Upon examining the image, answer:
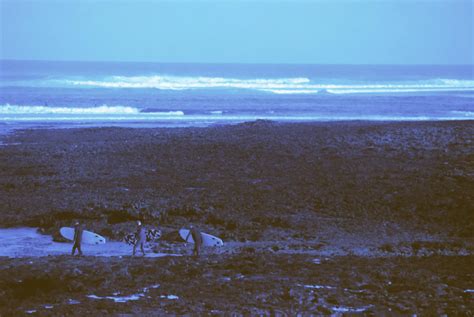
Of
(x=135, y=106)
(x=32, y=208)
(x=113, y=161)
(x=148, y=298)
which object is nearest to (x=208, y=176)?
(x=113, y=161)

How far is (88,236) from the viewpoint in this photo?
49.8 ft

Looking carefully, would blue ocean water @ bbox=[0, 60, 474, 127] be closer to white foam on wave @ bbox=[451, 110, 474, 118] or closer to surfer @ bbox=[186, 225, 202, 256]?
white foam on wave @ bbox=[451, 110, 474, 118]

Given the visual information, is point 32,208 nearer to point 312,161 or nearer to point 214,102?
point 312,161

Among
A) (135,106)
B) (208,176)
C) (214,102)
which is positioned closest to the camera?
(208,176)

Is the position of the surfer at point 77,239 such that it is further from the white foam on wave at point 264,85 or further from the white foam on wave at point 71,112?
the white foam on wave at point 264,85

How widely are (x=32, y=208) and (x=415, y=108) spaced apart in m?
39.2

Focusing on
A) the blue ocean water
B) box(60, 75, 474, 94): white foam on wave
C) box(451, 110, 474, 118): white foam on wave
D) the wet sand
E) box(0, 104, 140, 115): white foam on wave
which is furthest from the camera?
box(60, 75, 474, 94): white foam on wave

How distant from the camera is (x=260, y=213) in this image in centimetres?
1778

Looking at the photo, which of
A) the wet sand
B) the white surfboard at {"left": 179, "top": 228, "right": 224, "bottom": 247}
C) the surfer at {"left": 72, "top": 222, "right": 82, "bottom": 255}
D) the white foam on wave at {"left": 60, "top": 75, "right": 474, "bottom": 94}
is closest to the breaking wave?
the wet sand

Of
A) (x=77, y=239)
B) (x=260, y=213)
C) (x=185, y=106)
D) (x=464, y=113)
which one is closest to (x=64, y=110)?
(x=185, y=106)

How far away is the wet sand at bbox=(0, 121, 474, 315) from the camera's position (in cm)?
1170

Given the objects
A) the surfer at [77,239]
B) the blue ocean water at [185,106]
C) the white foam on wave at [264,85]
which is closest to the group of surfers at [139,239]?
the surfer at [77,239]

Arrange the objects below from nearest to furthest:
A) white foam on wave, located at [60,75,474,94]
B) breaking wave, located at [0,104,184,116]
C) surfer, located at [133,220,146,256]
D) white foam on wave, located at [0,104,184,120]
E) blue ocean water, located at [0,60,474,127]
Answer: surfer, located at [133,220,146,256] < blue ocean water, located at [0,60,474,127] < white foam on wave, located at [0,104,184,120] < breaking wave, located at [0,104,184,116] < white foam on wave, located at [60,75,474,94]

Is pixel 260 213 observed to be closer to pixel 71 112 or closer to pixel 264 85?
pixel 71 112
